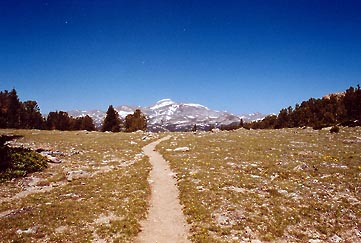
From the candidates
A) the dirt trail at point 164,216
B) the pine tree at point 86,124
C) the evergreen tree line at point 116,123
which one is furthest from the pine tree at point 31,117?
the dirt trail at point 164,216

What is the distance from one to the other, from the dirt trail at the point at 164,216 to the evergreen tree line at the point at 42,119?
90.8 m

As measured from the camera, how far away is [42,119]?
122 meters

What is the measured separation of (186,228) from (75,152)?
104ft

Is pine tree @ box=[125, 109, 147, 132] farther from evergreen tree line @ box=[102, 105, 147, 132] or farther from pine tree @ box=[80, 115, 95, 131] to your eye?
pine tree @ box=[80, 115, 95, 131]

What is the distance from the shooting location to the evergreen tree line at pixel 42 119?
352 ft

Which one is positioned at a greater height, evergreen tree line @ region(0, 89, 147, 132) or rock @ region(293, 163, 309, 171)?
evergreen tree line @ region(0, 89, 147, 132)

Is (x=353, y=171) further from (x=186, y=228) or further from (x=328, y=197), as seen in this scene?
(x=186, y=228)

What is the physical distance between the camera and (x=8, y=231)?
51.3ft

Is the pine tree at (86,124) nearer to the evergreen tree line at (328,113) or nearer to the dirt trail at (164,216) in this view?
the evergreen tree line at (328,113)

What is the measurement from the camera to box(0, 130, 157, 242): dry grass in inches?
622

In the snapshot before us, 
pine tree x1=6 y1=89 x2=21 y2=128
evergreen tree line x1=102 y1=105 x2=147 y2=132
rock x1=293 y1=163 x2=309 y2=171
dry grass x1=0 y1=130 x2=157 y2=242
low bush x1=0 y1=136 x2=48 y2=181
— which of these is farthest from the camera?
evergreen tree line x1=102 y1=105 x2=147 y2=132

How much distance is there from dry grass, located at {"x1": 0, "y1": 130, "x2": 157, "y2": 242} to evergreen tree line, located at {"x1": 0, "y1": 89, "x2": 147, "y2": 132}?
8467 centimetres

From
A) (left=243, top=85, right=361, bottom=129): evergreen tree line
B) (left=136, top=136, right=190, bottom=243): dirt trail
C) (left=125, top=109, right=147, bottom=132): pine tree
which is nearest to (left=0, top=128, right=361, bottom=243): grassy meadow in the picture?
(left=136, top=136, right=190, bottom=243): dirt trail

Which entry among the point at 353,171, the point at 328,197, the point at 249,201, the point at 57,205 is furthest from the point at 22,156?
the point at 353,171
